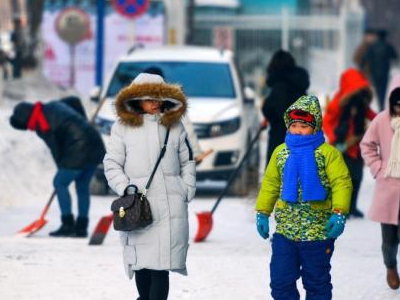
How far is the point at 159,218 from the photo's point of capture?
8.36 meters

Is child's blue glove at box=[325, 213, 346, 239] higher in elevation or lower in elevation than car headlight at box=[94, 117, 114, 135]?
higher

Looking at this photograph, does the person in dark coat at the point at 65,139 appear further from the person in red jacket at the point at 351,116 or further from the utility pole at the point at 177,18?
the utility pole at the point at 177,18

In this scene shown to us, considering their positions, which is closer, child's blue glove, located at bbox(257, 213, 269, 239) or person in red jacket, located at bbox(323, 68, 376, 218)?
child's blue glove, located at bbox(257, 213, 269, 239)

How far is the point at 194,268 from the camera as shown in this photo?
11141mm

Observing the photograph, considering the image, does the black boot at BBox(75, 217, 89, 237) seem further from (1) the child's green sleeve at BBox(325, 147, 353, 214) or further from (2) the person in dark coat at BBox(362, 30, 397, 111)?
(2) the person in dark coat at BBox(362, 30, 397, 111)

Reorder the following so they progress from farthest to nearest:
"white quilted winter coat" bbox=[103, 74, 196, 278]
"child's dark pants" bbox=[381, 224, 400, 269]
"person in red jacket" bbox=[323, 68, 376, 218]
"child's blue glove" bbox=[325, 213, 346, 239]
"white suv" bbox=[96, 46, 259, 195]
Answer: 1. "white suv" bbox=[96, 46, 259, 195]
2. "person in red jacket" bbox=[323, 68, 376, 218]
3. "child's dark pants" bbox=[381, 224, 400, 269]
4. "white quilted winter coat" bbox=[103, 74, 196, 278]
5. "child's blue glove" bbox=[325, 213, 346, 239]

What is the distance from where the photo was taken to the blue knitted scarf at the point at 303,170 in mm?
8133

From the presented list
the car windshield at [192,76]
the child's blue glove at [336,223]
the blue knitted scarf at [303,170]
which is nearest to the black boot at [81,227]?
the car windshield at [192,76]

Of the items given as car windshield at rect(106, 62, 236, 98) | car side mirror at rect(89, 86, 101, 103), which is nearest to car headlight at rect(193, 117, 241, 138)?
car windshield at rect(106, 62, 236, 98)

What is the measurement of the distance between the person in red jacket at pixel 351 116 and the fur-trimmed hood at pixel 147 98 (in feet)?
20.2

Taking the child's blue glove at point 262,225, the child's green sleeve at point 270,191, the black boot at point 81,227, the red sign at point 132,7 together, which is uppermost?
the child's green sleeve at point 270,191

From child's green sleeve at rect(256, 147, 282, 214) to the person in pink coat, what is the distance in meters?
1.91

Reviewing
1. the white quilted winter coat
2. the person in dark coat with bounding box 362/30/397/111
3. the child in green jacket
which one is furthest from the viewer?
the person in dark coat with bounding box 362/30/397/111

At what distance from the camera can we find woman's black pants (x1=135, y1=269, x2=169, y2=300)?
8.36 m
